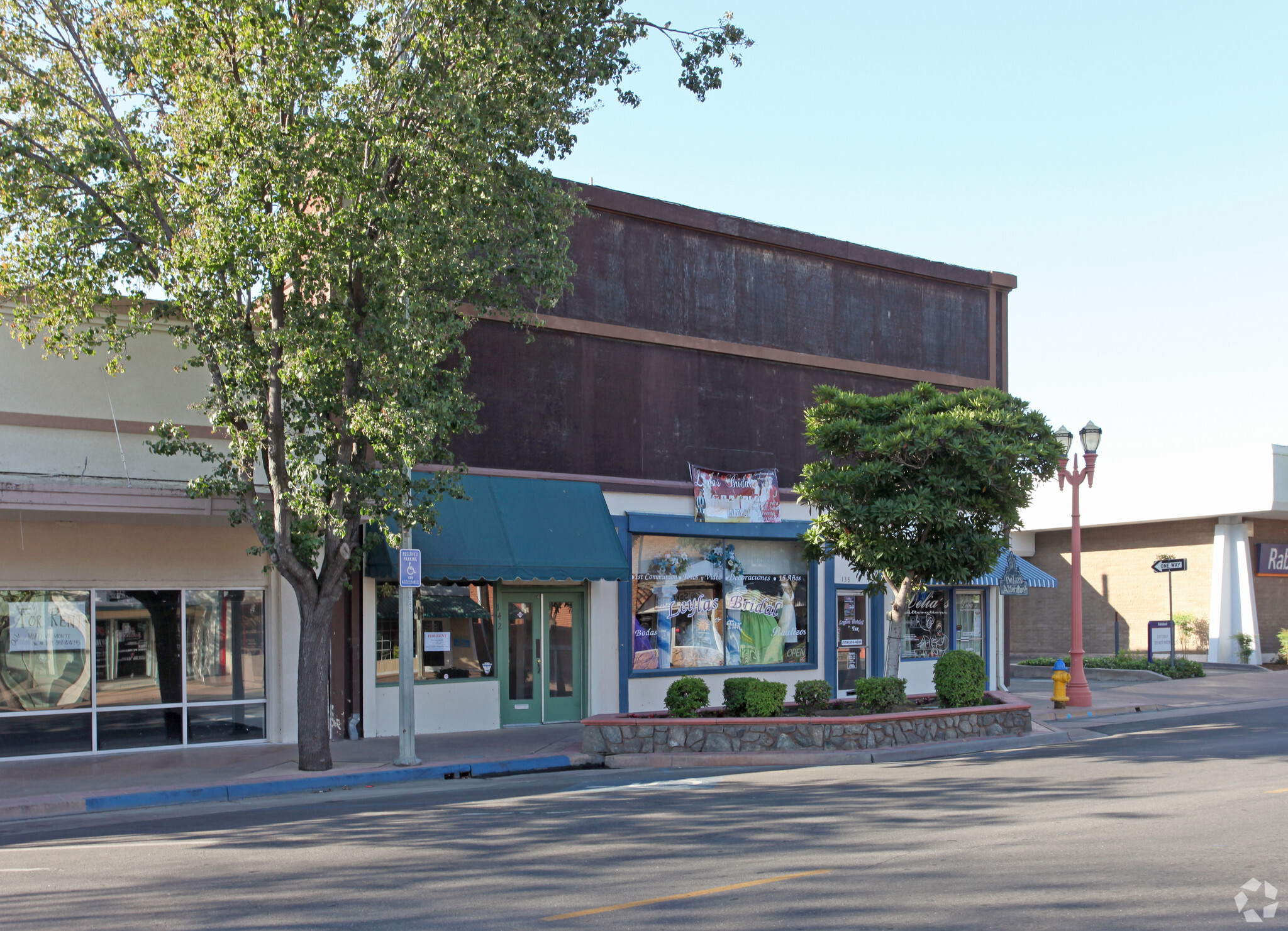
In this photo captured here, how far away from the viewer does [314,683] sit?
1395cm

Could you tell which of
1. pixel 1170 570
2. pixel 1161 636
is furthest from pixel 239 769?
pixel 1170 570

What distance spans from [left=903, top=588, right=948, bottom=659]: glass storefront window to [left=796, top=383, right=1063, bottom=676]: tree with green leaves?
6.28 meters

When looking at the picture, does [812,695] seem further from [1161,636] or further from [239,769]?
[1161,636]

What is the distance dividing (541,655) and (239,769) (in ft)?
19.1

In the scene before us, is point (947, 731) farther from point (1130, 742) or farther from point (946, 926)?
point (946, 926)

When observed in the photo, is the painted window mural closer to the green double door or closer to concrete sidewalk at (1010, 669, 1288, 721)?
the green double door

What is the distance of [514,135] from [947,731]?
409 inches

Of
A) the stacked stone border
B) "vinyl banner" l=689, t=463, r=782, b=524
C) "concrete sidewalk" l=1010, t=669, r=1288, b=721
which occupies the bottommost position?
"concrete sidewalk" l=1010, t=669, r=1288, b=721

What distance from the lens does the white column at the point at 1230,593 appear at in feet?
106

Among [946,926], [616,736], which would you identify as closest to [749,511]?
[616,736]

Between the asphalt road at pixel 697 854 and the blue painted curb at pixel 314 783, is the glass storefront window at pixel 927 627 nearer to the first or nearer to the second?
the asphalt road at pixel 697 854

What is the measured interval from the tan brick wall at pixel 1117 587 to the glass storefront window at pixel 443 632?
23.3 metres

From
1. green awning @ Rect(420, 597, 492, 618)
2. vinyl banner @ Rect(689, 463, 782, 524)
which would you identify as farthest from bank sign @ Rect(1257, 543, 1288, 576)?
green awning @ Rect(420, 597, 492, 618)

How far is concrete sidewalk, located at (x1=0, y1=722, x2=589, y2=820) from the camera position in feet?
40.3
